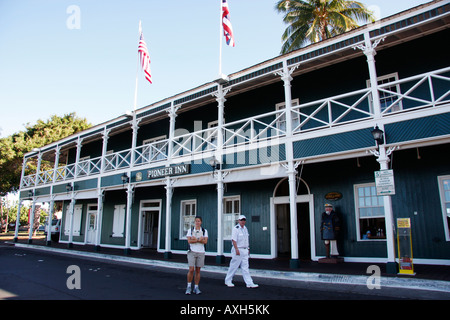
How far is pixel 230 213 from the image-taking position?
1384 cm

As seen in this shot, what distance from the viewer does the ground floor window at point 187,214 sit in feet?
50.0

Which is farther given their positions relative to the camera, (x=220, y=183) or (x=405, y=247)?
(x=220, y=183)

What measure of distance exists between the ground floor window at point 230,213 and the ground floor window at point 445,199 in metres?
7.01

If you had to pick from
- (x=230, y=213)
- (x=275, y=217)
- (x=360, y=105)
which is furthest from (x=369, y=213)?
(x=230, y=213)

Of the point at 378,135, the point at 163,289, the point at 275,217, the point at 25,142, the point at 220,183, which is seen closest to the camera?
the point at 163,289

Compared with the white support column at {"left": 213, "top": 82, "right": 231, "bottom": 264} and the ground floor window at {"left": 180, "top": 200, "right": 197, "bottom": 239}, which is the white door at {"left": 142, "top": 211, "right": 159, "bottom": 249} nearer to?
the ground floor window at {"left": 180, "top": 200, "right": 197, "bottom": 239}

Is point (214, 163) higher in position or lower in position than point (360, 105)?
lower

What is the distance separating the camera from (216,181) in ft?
38.1

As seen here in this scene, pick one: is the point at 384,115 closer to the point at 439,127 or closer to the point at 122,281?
the point at 439,127

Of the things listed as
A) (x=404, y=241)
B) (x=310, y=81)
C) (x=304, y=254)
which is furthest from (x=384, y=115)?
(x=304, y=254)

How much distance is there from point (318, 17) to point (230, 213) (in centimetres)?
1487

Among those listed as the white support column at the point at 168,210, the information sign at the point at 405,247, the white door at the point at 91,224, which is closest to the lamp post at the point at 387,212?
the information sign at the point at 405,247

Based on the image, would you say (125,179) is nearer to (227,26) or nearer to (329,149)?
(227,26)

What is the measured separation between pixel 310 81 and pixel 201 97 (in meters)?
4.17
